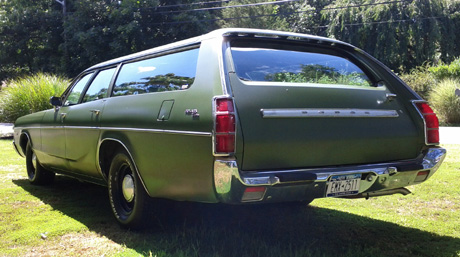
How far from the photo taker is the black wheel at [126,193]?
154 inches

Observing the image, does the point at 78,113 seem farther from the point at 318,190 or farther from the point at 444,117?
the point at 444,117

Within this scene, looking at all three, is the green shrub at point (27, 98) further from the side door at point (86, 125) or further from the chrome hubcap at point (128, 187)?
the chrome hubcap at point (128, 187)

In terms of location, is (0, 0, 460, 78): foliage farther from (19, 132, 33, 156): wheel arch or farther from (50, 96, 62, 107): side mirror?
→ (50, 96, 62, 107): side mirror

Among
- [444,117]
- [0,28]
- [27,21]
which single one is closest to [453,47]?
[444,117]

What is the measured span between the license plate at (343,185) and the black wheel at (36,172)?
4.55m

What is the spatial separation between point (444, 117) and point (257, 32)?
640 inches

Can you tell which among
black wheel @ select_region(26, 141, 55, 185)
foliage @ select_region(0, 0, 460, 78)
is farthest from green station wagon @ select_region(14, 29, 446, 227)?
foliage @ select_region(0, 0, 460, 78)

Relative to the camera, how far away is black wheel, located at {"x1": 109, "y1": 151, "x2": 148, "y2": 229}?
3.91 m

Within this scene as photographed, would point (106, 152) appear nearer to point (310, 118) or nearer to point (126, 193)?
point (126, 193)

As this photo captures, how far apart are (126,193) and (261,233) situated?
132cm

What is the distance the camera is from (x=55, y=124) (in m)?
5.52

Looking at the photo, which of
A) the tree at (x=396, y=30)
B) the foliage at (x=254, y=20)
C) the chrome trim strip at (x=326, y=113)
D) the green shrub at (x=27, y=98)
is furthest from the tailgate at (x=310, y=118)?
the foliage at (x=254, y=20)

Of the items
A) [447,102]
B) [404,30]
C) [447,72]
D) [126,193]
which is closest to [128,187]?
[126,193]

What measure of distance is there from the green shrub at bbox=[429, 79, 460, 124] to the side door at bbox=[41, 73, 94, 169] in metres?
15.4
